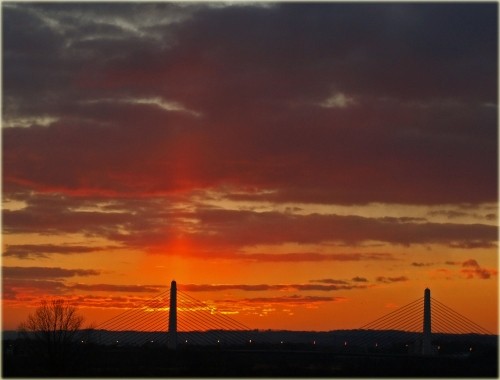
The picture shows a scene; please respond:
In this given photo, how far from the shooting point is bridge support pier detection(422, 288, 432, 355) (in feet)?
347

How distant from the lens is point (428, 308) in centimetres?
11581

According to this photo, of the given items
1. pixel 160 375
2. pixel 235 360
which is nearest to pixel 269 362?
pixel 235 360

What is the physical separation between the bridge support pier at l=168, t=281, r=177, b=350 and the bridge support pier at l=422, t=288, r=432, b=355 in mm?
29642

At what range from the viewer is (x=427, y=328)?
111m

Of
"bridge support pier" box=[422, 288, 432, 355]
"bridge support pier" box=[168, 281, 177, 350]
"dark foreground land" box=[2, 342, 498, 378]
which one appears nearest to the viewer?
"dark foreground land" box=[2, 342, 498, 378]

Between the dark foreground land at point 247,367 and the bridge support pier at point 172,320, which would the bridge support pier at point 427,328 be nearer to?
the dark foreground land at point 247,367

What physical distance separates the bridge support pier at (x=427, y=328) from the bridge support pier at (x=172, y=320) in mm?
29642

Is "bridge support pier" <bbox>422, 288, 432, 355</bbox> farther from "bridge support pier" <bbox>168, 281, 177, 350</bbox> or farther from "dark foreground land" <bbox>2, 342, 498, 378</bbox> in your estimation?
"bridge support pier" <bbox>168, 281, 177, 350</bbox>

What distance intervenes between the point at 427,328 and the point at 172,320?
31.3 m

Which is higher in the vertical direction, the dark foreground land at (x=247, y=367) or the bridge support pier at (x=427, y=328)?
the bridge support pier at (x=427, y=328)

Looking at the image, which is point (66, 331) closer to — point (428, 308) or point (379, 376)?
point (379, 376)

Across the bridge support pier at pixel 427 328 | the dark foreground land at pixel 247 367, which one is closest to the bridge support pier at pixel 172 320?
the dark foreground land at pixel 247 367

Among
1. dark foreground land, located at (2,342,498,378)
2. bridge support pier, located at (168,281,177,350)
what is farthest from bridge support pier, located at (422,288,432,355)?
bridge support pier, located at (168,281,177,350)

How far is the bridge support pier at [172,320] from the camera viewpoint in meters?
114
